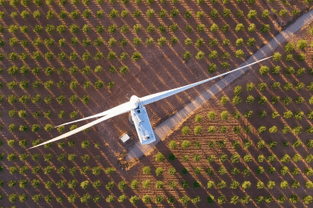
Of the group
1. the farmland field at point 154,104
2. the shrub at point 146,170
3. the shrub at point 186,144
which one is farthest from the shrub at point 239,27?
the shrub at point 146,170

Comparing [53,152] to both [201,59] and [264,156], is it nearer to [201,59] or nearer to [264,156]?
[201,59]

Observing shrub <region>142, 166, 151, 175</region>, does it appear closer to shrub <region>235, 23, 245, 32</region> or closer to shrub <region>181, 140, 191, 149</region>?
shrub <region>181, 140, 191, 149</region>

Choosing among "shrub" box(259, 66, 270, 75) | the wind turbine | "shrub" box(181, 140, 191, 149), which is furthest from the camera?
"shrub" box(259, 66, 270, 75)

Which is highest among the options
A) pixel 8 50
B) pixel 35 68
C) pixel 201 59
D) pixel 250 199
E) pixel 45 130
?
pixel 8 50

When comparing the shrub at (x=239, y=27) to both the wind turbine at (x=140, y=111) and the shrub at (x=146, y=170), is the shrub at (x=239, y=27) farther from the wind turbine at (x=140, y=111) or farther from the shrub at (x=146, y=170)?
the shrub at (x=146, y=170)

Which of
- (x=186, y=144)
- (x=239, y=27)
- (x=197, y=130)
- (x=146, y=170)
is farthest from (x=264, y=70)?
(x=146, y=170)

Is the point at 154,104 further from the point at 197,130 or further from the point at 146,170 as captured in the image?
the point at 146,170

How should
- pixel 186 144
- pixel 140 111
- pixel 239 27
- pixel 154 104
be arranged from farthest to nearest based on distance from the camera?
pixel 154 104, pixel 239 27, pixel 186 144, pixel 140 111

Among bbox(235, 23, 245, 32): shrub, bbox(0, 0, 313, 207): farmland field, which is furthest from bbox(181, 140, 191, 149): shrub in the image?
bbox(235, 23, 245, 32): shrub

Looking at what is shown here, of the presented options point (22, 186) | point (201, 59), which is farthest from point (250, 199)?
point (22, 186)
